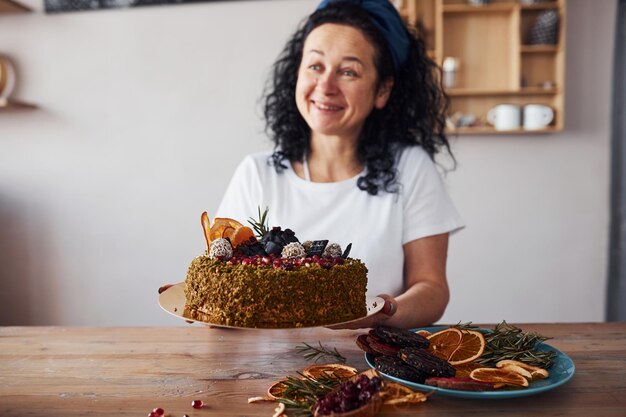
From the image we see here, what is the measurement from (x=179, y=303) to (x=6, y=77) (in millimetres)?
2681

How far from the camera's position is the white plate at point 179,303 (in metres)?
1.09

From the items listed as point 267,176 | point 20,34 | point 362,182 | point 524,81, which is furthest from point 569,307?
point 20,34

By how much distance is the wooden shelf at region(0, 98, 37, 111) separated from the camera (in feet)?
10.2

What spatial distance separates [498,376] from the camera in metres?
0.98

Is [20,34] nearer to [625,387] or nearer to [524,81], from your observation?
[524,81]

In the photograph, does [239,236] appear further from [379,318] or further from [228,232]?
[379,318]

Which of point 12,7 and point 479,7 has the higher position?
point 12,7

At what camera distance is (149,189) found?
333 centimetres

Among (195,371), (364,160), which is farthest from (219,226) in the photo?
(364,160)

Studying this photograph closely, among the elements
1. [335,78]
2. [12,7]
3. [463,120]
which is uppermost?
[12,7]

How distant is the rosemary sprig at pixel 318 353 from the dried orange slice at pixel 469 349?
0.78 feet

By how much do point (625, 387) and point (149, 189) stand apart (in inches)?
110

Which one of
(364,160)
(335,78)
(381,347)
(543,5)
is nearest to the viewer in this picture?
(381,347)

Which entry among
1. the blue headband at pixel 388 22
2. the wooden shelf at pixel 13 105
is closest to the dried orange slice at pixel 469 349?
the blue headband at pixel 388 22
